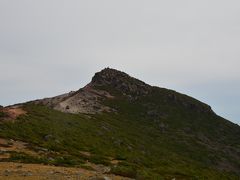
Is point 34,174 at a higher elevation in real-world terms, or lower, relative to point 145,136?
lower

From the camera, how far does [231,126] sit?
172m

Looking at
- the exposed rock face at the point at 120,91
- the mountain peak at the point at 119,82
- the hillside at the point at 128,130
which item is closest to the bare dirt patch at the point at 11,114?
the hillside at the point at 128,130

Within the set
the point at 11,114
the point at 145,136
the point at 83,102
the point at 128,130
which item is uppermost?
the point at 83,102

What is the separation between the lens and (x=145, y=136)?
121625 millimetres

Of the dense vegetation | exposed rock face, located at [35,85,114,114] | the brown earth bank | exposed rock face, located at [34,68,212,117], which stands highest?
exposed rock face, located at [34,68,212,117]

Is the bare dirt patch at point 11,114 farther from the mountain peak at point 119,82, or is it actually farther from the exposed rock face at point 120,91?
the mountain peak at point 119,82

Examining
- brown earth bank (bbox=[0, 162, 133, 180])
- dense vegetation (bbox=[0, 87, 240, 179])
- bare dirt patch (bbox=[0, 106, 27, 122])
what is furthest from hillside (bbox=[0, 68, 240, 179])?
brown earth bank (bbox=[0, 162, 133, 180])

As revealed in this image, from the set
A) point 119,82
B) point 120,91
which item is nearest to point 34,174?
point 120,91

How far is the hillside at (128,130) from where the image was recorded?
185 ft

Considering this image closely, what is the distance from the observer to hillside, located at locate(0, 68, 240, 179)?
56.5 m

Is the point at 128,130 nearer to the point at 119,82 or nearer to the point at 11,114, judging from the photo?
the point at 119,82

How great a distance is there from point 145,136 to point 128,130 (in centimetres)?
605

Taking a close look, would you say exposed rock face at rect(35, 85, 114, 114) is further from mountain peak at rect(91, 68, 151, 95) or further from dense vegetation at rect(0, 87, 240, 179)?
mountain peak at rect(91, 68, 151, 95)

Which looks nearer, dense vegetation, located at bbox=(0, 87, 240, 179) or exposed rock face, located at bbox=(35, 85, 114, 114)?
dense vegetation, located at bbox=(0, 87, 240, 179)
